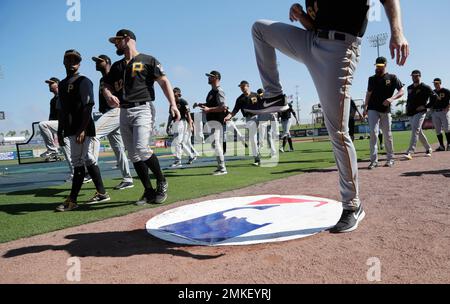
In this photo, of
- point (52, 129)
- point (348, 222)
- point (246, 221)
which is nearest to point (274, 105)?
point (246, 221)

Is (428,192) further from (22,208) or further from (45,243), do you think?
(22,208)

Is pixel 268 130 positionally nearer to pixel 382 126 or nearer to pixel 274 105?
pixel 382 126

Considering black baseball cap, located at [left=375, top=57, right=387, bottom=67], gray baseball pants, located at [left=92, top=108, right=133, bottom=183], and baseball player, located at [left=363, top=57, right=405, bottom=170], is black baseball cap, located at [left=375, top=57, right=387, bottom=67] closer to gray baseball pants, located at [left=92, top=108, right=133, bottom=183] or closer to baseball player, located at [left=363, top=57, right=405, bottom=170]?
baseball player, located at [left=363, top=57, right=405, bottom=170]

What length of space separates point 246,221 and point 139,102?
2.51 m

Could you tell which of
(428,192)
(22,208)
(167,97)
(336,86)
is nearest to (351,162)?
(336,86)

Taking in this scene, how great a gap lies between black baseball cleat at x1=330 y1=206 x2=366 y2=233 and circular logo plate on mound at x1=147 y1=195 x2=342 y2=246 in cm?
15

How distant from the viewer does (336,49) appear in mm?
3014

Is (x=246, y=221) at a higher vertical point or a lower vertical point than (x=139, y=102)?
lower

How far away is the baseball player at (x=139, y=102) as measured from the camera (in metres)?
4.89

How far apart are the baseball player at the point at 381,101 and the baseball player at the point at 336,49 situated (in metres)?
4.91

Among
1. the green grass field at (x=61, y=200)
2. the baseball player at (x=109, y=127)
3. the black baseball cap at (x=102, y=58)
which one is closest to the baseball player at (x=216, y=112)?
the green grass field at (x=61, y=200)

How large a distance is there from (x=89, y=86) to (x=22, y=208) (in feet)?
7.35

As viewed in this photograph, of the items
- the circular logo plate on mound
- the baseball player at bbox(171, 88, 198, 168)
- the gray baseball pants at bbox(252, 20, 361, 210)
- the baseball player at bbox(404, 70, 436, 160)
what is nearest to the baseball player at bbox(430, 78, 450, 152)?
the baseball player at bbox(404, 70, 436, 160)

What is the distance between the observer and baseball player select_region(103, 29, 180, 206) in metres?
4.89
